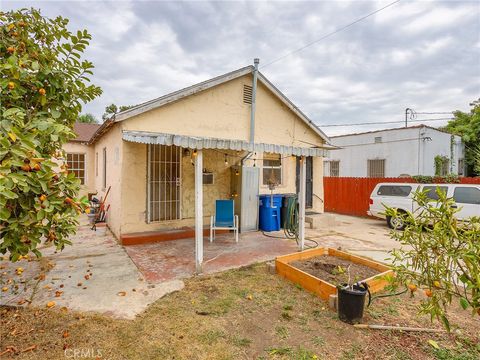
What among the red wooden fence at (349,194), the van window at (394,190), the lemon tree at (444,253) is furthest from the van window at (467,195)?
the lemon tree at (444,253)

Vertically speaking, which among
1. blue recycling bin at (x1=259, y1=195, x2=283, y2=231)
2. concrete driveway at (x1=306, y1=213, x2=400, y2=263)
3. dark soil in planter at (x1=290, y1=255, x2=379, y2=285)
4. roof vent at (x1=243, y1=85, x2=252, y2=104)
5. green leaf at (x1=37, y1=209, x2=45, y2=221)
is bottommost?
concrete driveway at (x1=306, y1=213, x2=400, y2=263)

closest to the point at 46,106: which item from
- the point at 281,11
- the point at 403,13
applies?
the point at 281,11

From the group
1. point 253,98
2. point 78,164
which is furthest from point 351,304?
point 78,164

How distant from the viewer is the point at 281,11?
8.25 m

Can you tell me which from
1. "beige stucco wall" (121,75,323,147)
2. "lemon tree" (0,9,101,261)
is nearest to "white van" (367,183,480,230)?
"beige stucco wall" (121,75,323,147)

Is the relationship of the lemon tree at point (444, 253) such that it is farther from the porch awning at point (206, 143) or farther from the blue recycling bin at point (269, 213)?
the blue recycling bin at point (269, 213)

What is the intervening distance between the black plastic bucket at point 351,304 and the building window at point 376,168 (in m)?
14.1

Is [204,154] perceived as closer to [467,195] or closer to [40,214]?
[40,214]

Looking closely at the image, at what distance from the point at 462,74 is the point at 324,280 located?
13149mm

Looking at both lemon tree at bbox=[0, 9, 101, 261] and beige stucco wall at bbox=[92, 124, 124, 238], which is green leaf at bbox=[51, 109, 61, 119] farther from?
beige stucco wall at bbox=[92, 124, 124, 238]

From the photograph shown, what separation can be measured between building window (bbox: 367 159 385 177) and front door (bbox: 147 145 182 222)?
1303cm

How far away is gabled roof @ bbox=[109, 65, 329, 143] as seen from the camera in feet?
22.2

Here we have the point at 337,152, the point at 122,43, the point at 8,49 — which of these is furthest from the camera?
the point at 337,152

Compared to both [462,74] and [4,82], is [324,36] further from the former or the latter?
[4,82]
